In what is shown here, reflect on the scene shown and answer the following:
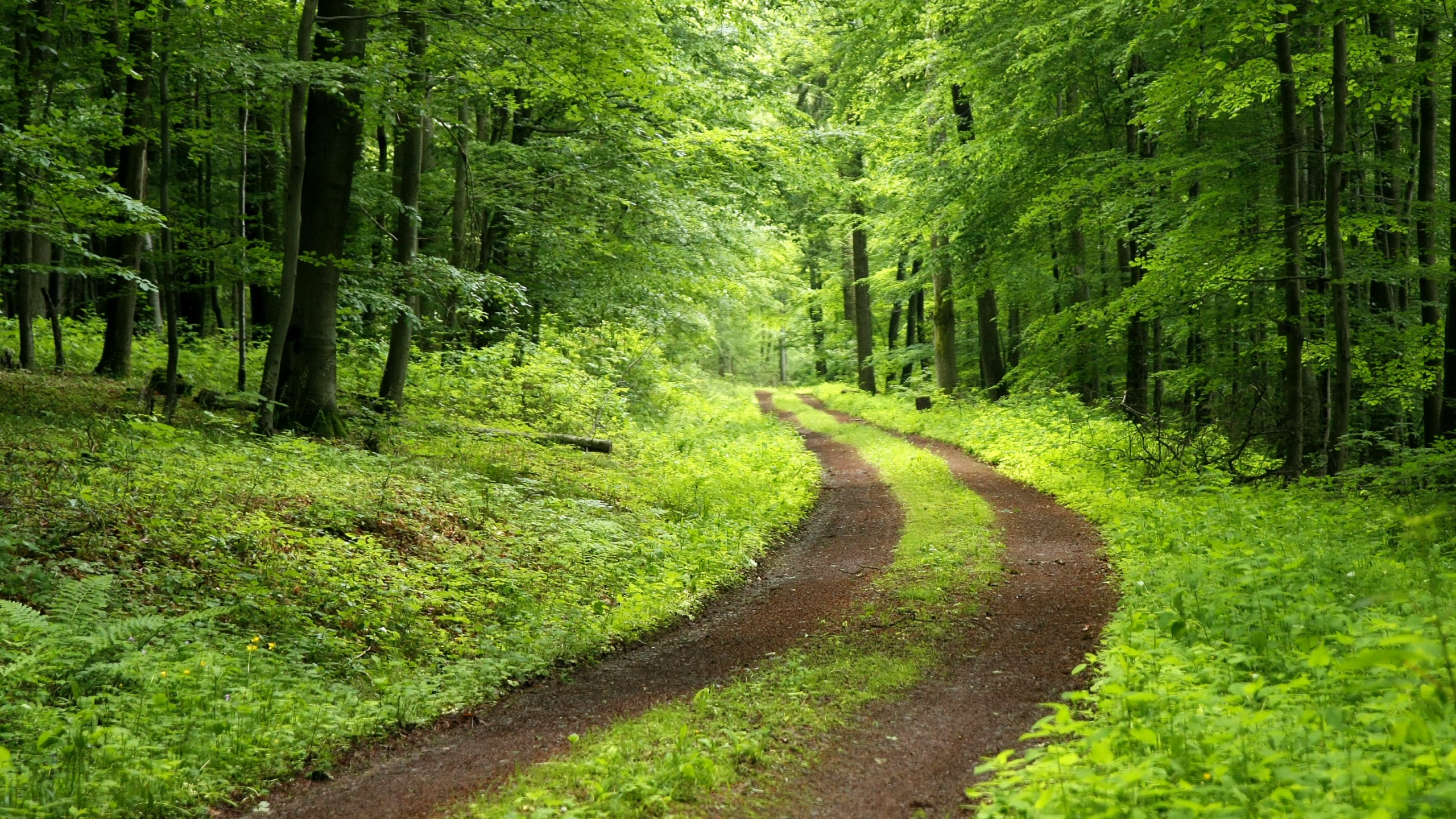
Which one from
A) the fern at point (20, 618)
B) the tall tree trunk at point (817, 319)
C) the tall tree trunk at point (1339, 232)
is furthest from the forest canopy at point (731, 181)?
the tall tree trunk at point (817, 319)

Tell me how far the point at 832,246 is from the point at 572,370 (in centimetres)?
2462

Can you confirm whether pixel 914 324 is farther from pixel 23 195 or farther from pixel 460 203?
pixel 23 195

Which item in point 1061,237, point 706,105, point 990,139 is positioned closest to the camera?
point 706,105

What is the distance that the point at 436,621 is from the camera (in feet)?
22.7

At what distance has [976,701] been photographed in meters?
5.74

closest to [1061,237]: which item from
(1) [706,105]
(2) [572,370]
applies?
(1) [706,105]

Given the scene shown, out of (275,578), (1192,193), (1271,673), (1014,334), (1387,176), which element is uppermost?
(1192,193)

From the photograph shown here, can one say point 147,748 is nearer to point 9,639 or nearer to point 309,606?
point 9,639

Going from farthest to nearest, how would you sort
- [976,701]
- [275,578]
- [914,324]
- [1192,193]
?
[914,324], [1192,193], [275,578], [976,701]

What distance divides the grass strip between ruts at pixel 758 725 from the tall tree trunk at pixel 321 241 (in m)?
7.54

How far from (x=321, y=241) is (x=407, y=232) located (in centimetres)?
208

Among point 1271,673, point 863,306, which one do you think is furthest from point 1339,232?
point 863,306

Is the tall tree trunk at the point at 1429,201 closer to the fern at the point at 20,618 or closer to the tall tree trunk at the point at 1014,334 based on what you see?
the fern at the point at 20,618

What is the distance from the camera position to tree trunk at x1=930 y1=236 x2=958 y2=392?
78.3 feet
